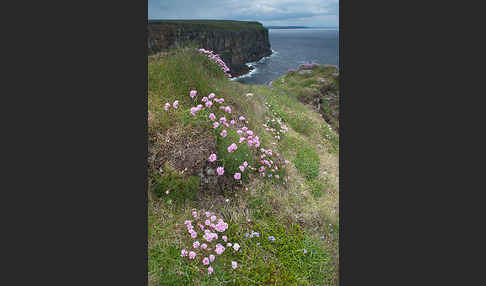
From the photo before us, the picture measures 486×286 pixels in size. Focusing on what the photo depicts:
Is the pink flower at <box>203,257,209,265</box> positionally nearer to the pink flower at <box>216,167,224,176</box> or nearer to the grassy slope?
the grassy slope

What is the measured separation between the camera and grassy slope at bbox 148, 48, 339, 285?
245cm

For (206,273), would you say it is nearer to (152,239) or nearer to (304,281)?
(152,239)

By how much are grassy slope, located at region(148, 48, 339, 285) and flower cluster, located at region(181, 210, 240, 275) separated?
0.29ft

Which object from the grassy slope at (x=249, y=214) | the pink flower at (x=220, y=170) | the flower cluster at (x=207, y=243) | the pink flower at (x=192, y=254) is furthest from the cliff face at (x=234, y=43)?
the pink flower at (x=192, y=254)

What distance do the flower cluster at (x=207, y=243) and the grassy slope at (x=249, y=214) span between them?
0.29 ft

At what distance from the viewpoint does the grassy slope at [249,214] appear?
245 centimetres

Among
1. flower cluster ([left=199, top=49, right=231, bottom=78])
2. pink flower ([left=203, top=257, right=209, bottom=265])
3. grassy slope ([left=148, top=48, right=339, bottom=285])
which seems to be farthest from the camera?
flower cluster ([left=199, top=49, right=231, bottom=78])

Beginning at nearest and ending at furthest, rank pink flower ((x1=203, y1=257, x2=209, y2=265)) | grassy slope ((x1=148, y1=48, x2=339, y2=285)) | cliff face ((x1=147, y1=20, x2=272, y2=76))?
pink flower ((x1=203, y1=257, x2=209, y2=265)) → grassy slope ((x1=148, y1=48, x2=339, y2=285)) → cliff face ((x1=147, y1=20, x2=272, y2=76))

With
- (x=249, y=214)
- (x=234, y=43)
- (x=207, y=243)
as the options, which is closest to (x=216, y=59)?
(x=234, y=43)

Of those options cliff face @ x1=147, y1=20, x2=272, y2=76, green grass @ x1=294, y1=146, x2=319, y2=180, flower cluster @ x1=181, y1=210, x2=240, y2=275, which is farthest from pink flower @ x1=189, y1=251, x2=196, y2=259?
cliff face @ x1=147, y1=20, x2=272, y2=76

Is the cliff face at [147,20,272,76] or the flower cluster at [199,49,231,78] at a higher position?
the cliff face at [147,20,272,76]

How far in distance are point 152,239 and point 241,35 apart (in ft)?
11.6
